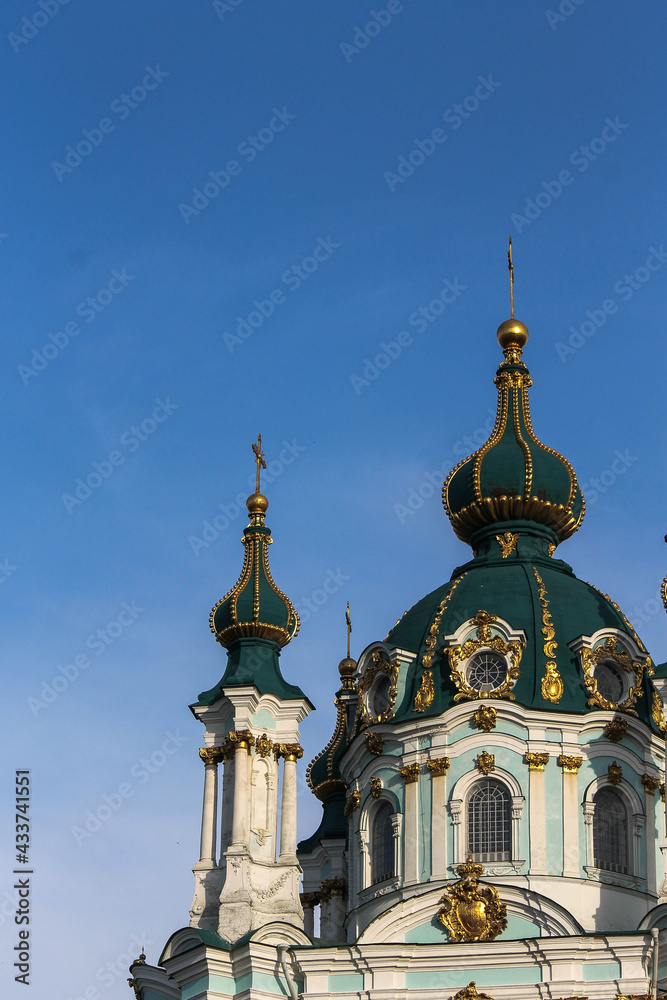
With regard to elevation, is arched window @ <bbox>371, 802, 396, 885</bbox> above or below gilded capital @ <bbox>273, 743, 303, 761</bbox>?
below

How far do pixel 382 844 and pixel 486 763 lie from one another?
2808mm

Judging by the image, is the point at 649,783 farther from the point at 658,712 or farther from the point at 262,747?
the point at 262,747

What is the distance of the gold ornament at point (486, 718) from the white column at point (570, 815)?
56.1 inches

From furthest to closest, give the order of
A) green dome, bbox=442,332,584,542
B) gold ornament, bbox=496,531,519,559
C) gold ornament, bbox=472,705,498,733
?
1. green dome, bbox=442,332,584,542
2. gold ornament, bbox=496,531,519,559
3. gold ornament, bbox=472,705,498,733

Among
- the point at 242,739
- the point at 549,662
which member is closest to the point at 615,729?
the point at 549,662

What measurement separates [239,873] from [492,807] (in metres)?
4.88

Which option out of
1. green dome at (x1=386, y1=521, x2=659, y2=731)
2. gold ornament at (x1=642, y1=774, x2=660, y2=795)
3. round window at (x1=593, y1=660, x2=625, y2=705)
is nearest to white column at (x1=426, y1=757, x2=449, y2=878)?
green dome at (x1=386, y1=521, x2=659, y2=731)

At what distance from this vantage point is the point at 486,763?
3728 cm

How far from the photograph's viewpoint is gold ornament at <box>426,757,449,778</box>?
37.5 m

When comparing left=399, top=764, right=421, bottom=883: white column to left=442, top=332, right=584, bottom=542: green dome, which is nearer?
left=399, top=764, right=421, bottom=883: white column

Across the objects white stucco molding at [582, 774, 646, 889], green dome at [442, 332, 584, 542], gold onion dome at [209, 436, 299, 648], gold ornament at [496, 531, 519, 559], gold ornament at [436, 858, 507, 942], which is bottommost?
gold ornament at [436, 858, 507, 942]

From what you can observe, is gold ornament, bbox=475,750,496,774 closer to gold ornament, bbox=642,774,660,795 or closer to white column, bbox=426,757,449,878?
white column, bbox=426,757,449,878

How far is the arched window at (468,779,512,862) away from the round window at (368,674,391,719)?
9.26ft

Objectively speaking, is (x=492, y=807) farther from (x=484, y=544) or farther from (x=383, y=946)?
(x=484, y=544)
